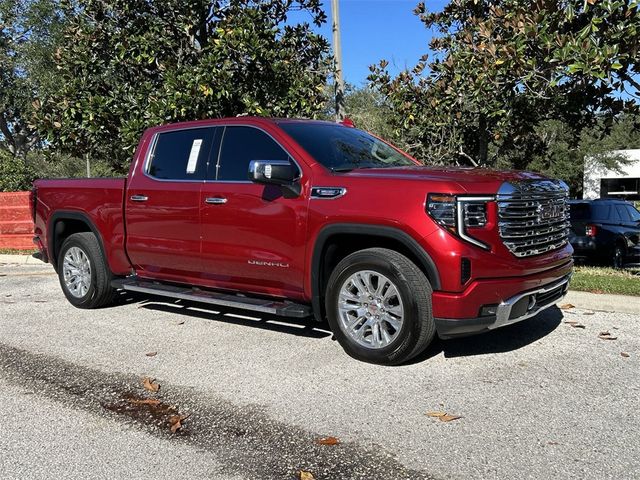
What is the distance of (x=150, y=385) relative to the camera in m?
4.43

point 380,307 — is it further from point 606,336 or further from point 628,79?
point 628,79

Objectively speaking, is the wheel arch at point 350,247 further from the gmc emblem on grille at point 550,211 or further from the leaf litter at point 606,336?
the leaf litter at point 606,336

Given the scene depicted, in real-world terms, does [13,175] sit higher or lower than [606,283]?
higher

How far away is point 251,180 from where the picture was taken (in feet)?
17.5

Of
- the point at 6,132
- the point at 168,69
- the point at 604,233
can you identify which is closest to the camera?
the point at 168,69

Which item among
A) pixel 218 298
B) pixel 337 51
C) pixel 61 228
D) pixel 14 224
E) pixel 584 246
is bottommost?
pixel 584 246

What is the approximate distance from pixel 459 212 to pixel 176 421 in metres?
2.33

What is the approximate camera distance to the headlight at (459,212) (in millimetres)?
4266

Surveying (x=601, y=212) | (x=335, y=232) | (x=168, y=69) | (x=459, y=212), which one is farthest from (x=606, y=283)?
(x=168, y=69)

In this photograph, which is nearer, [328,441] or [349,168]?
[328,441]

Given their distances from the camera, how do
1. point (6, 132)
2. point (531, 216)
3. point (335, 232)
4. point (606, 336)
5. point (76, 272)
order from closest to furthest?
point (531, 216), point (335, 232), point (606, 336), point (76, 272), point (6, 132)

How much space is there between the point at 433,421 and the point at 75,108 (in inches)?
347

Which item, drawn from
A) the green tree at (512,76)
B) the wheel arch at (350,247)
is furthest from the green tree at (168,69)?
the wheel arch at (350,247)

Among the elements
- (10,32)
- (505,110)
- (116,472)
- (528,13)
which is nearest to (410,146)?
(505,110)
